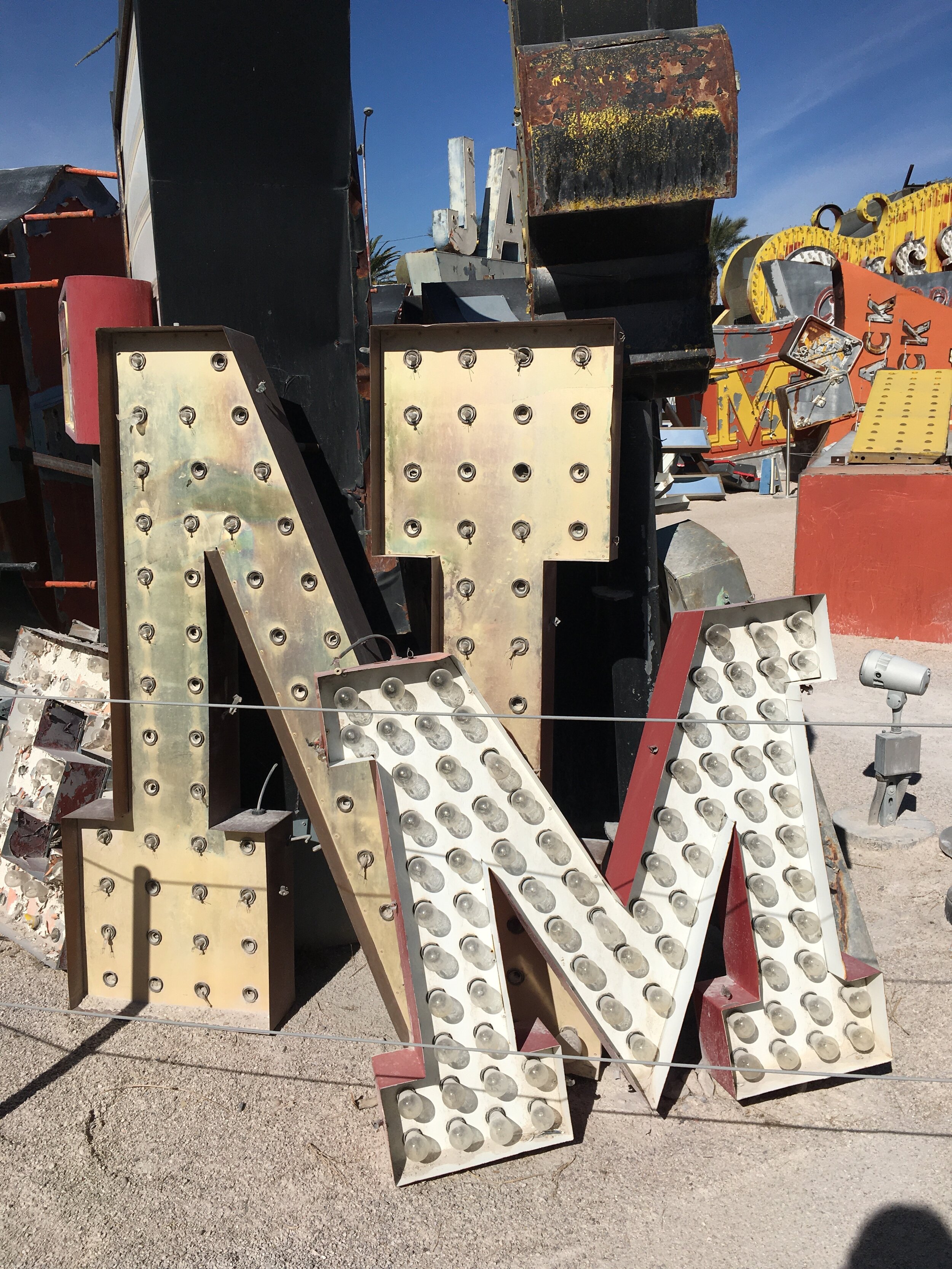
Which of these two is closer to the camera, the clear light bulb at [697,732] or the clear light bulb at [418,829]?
the clear light bulb at [418,829]

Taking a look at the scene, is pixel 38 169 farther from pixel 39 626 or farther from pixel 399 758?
pixel 399 758

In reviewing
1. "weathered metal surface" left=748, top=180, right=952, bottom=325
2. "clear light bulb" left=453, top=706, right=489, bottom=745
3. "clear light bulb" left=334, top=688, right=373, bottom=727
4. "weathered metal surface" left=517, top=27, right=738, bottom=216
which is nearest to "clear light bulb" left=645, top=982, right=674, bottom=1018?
"clear light bulb" left=453, top=706, right=489, bottom=745

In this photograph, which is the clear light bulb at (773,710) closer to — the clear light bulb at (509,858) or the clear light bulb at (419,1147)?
the clear light bulb at (509,858)

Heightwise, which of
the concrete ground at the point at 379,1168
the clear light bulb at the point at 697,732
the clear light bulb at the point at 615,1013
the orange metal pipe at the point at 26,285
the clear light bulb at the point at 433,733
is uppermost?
the orange metal pipe at the point at 26,285

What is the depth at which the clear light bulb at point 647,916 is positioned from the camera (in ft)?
9.29

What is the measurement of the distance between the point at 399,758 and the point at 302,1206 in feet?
3.97

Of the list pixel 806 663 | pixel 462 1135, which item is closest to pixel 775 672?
pixel 806 663

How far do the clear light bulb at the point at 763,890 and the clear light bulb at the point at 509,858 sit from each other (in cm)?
72

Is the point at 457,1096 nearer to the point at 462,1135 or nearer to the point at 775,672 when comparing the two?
the point at 462,1135

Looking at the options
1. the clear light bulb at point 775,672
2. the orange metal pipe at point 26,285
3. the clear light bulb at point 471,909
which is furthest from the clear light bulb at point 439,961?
the orange metal pipe at point 26,285

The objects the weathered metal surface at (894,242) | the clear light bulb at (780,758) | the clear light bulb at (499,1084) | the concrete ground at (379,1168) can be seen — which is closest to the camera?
the concrete ground at (379,1168)

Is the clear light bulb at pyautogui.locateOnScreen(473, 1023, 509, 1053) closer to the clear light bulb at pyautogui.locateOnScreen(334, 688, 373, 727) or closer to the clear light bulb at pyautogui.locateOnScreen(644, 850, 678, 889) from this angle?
the clear light bulb at pyautogui.locateOnScreen(644, 850, 678, 889)

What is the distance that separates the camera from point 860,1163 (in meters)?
2.60

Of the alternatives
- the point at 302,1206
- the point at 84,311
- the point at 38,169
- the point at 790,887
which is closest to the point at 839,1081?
the point at 790,887
